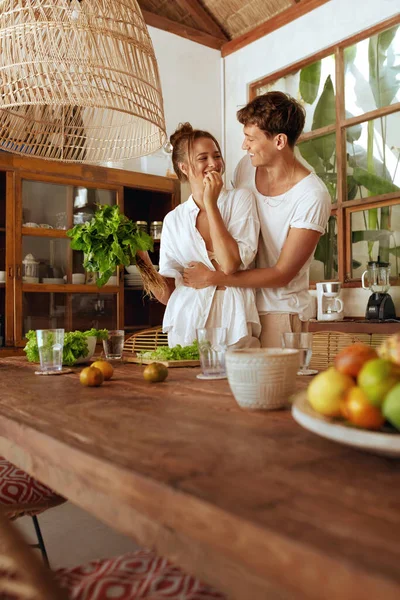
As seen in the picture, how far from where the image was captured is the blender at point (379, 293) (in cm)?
345

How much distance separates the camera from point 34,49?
1.61m

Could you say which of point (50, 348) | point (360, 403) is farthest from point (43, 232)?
point (360, 403)

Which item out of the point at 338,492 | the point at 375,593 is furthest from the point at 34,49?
the point at 375,593

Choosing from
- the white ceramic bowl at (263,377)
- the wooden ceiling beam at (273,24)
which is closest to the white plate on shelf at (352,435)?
the white ceramic bowl at (263,377)

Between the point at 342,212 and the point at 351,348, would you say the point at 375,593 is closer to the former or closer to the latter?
the point at 351,348

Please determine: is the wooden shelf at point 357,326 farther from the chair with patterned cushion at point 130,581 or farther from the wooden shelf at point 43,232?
the chair with patterned cushion at point 130,581

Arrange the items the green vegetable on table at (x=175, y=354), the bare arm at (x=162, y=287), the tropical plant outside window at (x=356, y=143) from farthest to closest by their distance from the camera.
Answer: the tropical plant outside window at (x=356, y=143)
the bare arm at (x=162, y=287)
the green vegetable on table at (x=175, y=354)

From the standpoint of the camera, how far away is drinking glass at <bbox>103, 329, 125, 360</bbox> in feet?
6.36

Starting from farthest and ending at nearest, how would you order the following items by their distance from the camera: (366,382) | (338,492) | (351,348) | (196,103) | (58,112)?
(196,103)
(58,112)
(351,348)
(366,382)
(338,492)

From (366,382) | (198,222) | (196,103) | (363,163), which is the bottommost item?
(366,382)

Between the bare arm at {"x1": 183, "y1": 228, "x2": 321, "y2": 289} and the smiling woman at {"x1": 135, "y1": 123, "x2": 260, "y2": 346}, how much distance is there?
0.04 meters

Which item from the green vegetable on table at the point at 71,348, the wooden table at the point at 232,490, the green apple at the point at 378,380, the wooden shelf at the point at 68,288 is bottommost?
the wooden table at the point at 232,490

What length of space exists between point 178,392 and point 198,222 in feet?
3.75

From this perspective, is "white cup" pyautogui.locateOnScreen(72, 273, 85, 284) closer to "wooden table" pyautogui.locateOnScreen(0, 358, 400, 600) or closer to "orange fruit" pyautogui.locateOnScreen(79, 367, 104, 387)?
"orange fruit" pyautogui.locateOnScreen(79, 367, 104, 387)
